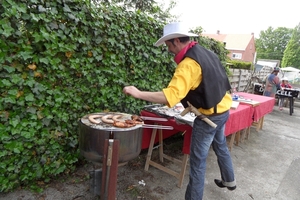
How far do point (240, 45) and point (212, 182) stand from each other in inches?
2060

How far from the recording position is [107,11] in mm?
2732

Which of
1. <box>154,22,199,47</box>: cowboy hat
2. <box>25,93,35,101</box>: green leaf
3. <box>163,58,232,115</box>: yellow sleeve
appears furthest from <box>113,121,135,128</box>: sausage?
<box>25,93,35,101</box>: green leaf

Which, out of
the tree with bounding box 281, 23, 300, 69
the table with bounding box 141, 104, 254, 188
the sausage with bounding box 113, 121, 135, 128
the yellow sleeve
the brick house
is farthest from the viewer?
the brick house

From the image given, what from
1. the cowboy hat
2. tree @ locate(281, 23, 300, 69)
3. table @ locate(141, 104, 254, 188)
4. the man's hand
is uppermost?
tree @ locate(281, 23, 300, 69)

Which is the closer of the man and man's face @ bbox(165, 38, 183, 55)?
the man

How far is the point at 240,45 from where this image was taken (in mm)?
48625

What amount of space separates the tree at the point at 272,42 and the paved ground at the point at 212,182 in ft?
221

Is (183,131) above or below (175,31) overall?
below

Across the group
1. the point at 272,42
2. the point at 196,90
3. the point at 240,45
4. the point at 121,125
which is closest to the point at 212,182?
the point at 196,90

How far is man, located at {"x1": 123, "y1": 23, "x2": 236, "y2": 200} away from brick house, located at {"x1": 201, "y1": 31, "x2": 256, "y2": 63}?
47.5 meters

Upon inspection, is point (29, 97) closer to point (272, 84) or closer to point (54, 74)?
→ point (54, 74)

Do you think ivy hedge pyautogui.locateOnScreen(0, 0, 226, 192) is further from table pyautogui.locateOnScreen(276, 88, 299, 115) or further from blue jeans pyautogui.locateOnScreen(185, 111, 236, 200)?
table pyautogui.locateOnScreen(276, 88, 299, 115)

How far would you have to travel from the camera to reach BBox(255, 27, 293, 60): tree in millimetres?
61719

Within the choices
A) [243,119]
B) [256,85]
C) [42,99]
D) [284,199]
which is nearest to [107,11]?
[42,99]
